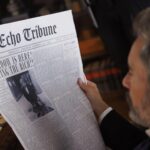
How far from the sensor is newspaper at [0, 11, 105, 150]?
791 mm

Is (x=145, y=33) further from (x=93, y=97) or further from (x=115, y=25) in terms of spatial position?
(x=115, y=25)

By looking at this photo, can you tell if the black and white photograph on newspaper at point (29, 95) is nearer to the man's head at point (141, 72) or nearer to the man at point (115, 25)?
the man's head at point (141, 72)

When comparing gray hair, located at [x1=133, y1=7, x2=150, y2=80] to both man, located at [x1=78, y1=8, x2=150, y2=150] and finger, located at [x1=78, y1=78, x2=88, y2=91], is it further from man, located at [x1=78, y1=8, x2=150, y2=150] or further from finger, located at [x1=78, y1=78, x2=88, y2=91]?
finger, located at [x1=78, y1=78, x2=88, y2=91]

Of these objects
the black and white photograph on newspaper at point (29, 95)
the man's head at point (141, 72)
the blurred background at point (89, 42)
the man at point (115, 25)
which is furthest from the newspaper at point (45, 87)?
the blurred background at point (89, 42)

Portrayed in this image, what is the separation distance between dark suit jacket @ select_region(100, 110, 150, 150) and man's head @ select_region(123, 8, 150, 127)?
210 millimetres

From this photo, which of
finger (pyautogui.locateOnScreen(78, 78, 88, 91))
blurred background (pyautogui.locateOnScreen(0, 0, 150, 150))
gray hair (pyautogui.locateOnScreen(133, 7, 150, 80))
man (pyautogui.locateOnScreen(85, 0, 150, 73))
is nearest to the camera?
gray hair (pyautogui.locateOnScreen(133, 7, 150, 80))

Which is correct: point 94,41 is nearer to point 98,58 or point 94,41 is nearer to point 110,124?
point 98,58

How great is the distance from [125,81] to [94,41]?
6.20ft

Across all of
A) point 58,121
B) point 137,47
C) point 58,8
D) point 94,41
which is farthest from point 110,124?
point 58,8

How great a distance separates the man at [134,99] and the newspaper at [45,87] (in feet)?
0.16

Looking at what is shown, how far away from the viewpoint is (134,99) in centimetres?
82

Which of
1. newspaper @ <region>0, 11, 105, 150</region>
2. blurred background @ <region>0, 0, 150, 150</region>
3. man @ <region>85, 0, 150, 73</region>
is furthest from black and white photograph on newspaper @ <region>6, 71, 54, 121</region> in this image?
blurred background @ <region>0, 0, 150, 150</region>

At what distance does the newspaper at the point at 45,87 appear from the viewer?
0.79 meters

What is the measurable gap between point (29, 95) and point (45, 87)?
0.06 m
